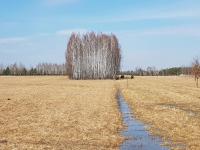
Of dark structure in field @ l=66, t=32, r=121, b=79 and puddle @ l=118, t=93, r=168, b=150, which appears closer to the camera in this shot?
puddle @ l=118, t=93, r=168, b=150

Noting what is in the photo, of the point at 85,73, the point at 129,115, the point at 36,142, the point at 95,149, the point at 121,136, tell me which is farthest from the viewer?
the point at 85,73

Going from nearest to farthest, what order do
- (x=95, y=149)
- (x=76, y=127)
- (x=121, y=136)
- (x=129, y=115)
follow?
(x=95, y=149), (x=121, y=136), (x=76, y=127), (x=129, y=115)

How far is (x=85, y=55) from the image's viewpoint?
14075cm

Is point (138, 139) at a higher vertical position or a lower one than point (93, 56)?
lower

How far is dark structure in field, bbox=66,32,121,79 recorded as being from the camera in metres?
137

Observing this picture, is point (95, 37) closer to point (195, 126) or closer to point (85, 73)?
point (85, 73)

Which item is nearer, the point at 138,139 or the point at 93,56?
the point at 138,139

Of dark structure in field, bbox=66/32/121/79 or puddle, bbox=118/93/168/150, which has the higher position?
dark structure in field, bbox=66/32/121/79

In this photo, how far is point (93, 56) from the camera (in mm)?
141750

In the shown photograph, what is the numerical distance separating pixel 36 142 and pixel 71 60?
12326cm

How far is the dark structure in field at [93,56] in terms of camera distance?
13738cm

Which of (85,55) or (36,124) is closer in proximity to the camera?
(36,124)

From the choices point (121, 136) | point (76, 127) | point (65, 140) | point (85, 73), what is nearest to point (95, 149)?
point (65, 140)

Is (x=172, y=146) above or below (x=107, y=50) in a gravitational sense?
below
